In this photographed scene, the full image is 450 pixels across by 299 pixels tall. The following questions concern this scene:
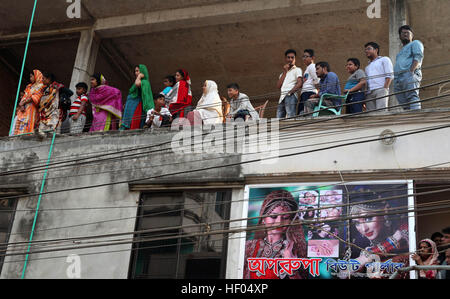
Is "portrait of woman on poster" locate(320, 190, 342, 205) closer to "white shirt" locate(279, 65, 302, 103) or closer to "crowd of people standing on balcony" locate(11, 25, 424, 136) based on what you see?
"crowd of people standing on balcony" locate(11, 25, 424, 136)

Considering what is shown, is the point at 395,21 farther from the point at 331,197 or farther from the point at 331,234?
the point at 331,234

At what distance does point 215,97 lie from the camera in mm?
12742

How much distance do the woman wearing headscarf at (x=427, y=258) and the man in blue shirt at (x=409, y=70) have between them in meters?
2.40

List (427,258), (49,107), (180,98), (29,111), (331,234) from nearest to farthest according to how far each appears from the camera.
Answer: (427,258), (331,234), (180,98), (49,107), (29,111)

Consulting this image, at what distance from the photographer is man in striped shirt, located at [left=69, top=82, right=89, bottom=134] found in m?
13.5

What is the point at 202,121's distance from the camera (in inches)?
494

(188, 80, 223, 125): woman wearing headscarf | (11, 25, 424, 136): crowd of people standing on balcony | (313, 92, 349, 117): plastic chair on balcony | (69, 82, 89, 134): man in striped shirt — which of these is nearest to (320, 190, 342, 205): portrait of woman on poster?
(11, 25, 424, 136): crowd of people standing on balcony

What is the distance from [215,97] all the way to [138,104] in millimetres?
1506

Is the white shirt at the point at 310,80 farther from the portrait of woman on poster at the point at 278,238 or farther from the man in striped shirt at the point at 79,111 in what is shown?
the man in striped shirt at the point at 79,111

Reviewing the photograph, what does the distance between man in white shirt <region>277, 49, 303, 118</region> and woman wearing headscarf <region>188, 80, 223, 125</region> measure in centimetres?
107

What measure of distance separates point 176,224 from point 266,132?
2.10 metres

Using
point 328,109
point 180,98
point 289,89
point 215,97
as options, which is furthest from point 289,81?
point 180,98
